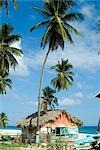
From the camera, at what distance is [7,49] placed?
43.8 metres

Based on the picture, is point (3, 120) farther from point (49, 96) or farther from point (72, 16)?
point (72, 16)

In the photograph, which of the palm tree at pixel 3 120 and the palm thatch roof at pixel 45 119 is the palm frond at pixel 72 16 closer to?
the palm thatch roof at pixel 45 119

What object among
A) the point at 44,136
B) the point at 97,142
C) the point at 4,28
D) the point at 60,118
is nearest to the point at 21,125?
the point at 60,118

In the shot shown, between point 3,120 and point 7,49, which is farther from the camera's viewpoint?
point 3,120

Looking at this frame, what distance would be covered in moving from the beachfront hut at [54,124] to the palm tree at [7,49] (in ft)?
24.3

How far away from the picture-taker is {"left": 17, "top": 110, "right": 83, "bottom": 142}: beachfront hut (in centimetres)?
4597

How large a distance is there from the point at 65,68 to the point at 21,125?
1113 cm

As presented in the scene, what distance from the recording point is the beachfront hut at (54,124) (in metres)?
46.0

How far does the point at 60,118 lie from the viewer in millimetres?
47406

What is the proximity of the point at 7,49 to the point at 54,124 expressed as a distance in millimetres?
10146

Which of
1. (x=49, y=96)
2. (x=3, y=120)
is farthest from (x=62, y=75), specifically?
(x=3, y=120)

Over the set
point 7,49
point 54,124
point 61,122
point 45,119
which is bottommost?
point 54,124

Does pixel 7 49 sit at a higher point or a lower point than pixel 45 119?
higher

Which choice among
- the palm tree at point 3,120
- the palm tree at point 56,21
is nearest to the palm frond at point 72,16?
the palm tree at point 56,21
